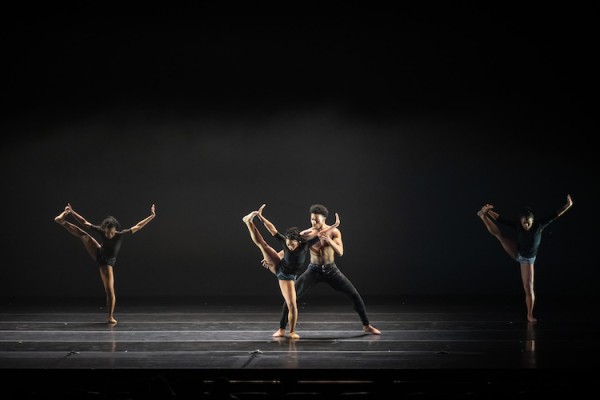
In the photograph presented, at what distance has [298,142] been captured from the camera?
1032cm

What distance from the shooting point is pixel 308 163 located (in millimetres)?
10297

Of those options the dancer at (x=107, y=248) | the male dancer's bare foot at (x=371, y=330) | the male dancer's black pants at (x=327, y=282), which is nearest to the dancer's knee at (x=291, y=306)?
the male dancer's black pants at (x=327, y=282)

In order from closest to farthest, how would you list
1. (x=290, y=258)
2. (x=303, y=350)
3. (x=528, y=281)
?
(x=303, y=350), (x=290, y=258), (x=528, y=281)

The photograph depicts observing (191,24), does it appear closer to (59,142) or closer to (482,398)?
(59,142)

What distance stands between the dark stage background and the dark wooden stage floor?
3.12 feet

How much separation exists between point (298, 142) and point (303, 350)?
181 inches

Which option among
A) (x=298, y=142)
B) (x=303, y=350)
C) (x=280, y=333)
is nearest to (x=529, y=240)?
(x=280, y=333)

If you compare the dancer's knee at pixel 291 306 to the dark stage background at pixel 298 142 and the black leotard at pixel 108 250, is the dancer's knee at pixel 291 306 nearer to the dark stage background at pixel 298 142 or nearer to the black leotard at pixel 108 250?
the black leotard at pixel 108 250

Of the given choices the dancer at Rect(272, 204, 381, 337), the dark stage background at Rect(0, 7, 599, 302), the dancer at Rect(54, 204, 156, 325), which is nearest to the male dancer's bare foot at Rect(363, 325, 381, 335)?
the dancer at Rect(272, 204, 381, 337)

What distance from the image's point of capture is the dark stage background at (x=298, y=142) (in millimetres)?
10148

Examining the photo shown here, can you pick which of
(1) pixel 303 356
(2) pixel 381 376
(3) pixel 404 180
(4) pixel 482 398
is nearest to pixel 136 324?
(1) pixel 303 356

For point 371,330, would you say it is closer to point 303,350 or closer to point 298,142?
point 303,350

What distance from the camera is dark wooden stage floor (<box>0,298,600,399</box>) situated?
507cm

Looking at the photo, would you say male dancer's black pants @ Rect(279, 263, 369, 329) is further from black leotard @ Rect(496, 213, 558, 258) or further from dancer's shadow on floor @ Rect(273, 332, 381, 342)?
black leotard @ Rect(496, 213, 558, 258)
